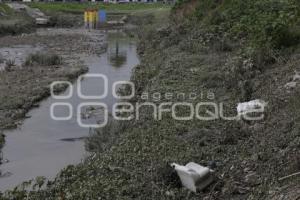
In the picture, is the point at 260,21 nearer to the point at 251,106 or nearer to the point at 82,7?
the point at 251,106

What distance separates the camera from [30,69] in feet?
88.3

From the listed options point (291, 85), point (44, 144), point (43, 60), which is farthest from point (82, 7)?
point (291, 85)

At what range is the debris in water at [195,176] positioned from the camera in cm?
841

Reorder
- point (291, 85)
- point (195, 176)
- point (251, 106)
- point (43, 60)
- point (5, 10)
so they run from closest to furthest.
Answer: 1. point (195, 176)
2. point (251, 106)
3. point (291, 85)
4. point (43, 60)
5. point (5, 10)

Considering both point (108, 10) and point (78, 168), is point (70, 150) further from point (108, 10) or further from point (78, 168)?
point (108, 10)

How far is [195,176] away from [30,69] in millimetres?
19835

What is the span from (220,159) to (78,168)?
9.57 feet

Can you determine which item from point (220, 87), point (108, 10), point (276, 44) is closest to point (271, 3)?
point (276, 44)

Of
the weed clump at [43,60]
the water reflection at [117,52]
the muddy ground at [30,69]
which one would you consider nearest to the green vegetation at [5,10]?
the muddy ground at [30,69]

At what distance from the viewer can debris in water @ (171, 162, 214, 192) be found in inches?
331

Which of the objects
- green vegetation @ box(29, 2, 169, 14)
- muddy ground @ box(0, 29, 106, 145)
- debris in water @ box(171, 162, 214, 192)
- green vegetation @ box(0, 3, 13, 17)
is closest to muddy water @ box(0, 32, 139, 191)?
muddy ground @ box(0, 29, 106, 145)

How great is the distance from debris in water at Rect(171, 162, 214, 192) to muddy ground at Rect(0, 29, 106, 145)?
9.47m

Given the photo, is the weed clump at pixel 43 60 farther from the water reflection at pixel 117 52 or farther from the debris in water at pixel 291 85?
the debris in water at pixel 291 85

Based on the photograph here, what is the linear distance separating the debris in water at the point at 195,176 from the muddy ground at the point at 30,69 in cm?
947
